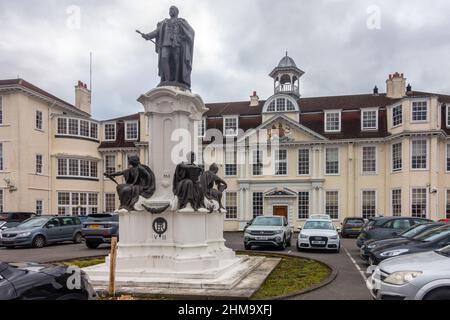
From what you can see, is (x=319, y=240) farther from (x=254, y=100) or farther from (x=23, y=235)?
(x=254, y=100)

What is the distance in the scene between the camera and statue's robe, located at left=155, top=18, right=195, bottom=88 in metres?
12.6

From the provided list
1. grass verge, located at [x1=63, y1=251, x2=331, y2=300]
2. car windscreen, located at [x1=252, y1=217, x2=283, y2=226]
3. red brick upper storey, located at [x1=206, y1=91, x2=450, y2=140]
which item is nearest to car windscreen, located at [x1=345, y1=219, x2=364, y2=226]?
red brick upper storey, located at [x1=206, y1=91, x2=450, y2=140]

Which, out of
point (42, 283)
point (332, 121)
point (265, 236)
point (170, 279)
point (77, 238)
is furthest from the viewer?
point (332, 121)

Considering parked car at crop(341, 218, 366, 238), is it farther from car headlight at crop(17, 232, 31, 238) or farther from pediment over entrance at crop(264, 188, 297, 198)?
car headlight at crop(17, 232, 31, 238)

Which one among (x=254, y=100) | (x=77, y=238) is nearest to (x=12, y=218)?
(x=77, y=238)

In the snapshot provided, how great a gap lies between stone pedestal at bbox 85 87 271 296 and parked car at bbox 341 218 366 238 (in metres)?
18.1

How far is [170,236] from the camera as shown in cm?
1114

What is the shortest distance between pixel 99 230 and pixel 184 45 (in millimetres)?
10771

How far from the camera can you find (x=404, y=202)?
31.5 meters

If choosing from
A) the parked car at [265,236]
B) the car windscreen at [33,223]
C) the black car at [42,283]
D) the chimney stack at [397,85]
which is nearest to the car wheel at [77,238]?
the car windscreen at [33,223]

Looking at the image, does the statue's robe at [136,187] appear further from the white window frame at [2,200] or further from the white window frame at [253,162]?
the white window frame at [253,162]

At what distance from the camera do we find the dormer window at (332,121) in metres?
35.8
